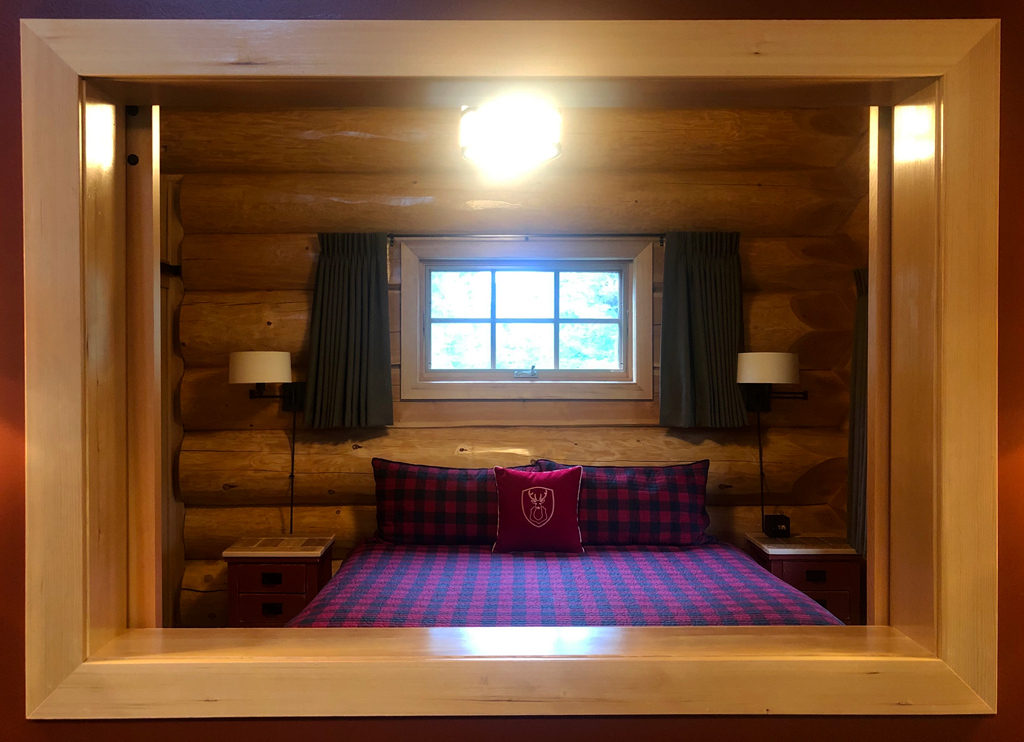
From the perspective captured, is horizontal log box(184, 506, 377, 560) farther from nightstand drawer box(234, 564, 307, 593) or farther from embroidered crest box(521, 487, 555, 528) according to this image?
embroidered crest box(521, 487, 555, 528)

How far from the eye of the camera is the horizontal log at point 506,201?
364 cm

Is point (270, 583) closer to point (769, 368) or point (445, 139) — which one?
point (445, 139)

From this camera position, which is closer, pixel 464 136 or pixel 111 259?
pixel 111 259

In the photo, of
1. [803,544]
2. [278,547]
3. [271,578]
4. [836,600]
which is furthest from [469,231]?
[836,600]

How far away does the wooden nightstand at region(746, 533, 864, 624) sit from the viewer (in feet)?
10.8

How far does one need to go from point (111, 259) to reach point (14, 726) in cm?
77

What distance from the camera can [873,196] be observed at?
1.31 metres

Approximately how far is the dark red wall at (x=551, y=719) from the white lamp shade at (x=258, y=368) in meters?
2.24

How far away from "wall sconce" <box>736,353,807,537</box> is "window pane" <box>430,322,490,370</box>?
1.35 metres

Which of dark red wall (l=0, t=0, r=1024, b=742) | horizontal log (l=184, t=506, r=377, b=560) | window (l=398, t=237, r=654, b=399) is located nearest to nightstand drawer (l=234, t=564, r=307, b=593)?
horizontal log (l=184, t=506, r=377, b=560)

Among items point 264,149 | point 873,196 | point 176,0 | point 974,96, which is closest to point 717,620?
point 873,196

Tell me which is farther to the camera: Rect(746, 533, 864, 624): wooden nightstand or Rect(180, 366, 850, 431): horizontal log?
Rect(180, 366, 850, 431): horizontal log

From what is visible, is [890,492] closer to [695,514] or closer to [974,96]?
[974,96]

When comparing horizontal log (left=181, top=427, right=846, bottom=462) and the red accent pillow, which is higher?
horizontal log (left=181, top=427, right=846, bottom=462)
